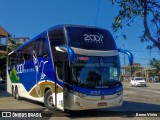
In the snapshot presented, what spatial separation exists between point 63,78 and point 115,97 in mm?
2290

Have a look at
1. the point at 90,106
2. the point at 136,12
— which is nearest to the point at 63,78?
the point at 90,106

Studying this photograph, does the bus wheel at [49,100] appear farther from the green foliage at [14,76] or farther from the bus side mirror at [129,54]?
the green foliage at [14,76]

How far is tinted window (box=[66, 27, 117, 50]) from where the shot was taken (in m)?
13.6

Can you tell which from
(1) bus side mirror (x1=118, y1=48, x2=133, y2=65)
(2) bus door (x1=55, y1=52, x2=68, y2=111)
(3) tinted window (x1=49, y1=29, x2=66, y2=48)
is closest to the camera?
(2) bus door (x1=55, y1=52, x2=68, y2=111)

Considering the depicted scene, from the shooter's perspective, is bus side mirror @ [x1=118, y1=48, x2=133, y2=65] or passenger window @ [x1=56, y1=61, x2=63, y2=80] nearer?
passenger window @ [x1=56, y1=61, x2=63, y2=80]

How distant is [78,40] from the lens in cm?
1361

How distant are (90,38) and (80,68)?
1476 millimetres

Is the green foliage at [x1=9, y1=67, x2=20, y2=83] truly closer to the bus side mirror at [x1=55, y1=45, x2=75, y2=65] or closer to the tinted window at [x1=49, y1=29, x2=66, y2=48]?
the tinted window at [x1=49, y1=29, x2=66, y2=48]

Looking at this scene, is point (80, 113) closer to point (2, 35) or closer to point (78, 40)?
point (78, 40)

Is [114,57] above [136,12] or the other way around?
the other way around

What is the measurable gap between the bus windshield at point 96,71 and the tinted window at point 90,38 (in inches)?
20.3

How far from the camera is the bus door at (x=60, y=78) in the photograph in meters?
13.2

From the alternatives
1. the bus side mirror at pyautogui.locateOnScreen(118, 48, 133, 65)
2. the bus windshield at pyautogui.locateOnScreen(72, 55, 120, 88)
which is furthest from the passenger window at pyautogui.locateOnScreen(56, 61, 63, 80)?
the bus side mirror at pyautogui.locateOnScreen(118, 48, 133, 65)

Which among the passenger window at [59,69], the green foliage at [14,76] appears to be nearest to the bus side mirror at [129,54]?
the passenger window at [59,69]
